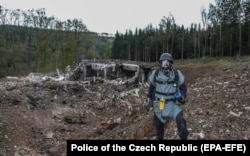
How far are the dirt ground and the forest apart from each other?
2728cm

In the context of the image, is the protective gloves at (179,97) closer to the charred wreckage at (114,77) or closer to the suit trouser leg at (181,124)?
the suit trouser leg at (181,124)

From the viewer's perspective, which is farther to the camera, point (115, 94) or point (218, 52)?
point (218, 52)

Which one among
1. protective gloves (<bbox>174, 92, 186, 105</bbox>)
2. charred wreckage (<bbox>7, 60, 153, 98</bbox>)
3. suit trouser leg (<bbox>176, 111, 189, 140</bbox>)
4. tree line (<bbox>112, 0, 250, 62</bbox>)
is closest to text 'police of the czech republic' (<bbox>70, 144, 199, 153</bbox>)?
suit trouser leg (<bbox>176, 111, 189, 140</bbox>)

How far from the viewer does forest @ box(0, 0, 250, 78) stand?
1747 inches

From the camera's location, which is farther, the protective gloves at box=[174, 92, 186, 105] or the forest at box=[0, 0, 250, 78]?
the forest at box=[0, 0, 250, 78]

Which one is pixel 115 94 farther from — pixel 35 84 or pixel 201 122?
pixel 201 122

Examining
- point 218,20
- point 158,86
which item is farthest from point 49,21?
point 158,86

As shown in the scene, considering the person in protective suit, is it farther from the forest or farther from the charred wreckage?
the forest

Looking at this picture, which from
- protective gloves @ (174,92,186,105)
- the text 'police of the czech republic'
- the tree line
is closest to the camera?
the text 'police of the czech republic'

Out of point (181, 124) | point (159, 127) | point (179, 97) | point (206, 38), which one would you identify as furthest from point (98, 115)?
point (206, 38)

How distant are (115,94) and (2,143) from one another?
7.46m

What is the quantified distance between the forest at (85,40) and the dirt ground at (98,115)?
89.5ft

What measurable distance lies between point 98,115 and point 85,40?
37078 mm

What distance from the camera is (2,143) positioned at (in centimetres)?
985
